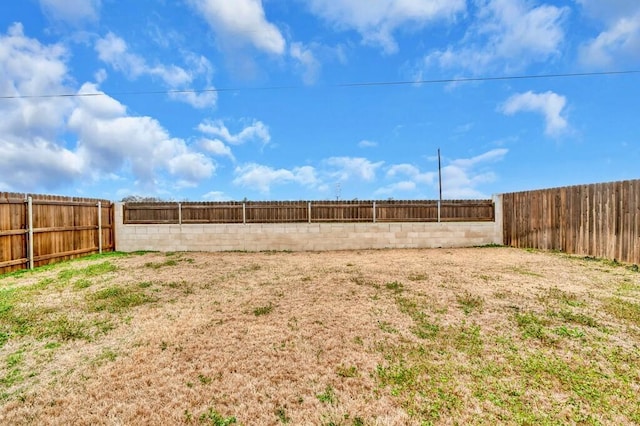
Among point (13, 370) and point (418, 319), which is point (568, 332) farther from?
point (13, 370)

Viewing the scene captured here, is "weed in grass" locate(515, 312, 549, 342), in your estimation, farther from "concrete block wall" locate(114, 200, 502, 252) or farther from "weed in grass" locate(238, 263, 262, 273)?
"concrete block wall" locate(114, 200, 502, 252)

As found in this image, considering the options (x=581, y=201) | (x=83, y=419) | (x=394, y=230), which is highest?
(x=581, y=201)

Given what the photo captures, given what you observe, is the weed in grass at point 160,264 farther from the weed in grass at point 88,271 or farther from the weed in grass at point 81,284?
the weed in grass at point 81,284

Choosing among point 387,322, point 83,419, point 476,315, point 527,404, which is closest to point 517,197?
point 476,315

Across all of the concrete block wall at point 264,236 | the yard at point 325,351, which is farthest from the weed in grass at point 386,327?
the concrete block wall at point 264,236

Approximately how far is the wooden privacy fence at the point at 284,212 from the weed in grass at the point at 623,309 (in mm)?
6836

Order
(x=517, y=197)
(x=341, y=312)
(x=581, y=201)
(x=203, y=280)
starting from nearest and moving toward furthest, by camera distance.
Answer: (x=341, y=312), (x=203, y=280), (x=581, y=201), (x=517, y=197)

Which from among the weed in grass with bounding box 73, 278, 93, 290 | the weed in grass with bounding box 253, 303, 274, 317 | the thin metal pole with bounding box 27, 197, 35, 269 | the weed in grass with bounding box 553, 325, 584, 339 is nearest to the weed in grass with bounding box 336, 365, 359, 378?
the weed in grass with bounding box 253, 303, 274, 317

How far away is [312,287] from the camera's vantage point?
546 cm

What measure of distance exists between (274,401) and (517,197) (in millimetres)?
12042

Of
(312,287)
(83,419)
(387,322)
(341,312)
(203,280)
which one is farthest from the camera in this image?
(203,280)

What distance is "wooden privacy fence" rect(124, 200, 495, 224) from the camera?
10922mm

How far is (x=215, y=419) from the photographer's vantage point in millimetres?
2068

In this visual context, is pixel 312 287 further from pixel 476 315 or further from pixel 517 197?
pixel 517 197
